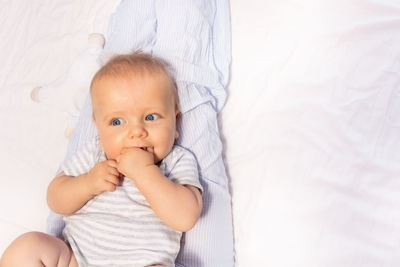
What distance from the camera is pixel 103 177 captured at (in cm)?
94

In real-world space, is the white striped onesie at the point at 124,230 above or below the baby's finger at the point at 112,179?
below

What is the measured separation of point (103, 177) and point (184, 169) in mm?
202

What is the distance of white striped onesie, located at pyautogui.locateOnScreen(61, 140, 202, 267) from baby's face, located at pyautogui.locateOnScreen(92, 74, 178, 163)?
0.09m

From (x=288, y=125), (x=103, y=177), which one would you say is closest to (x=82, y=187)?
(x=103, y=177)

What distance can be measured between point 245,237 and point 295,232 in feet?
0.42

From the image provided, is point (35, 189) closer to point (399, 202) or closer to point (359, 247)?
point (359, 247)

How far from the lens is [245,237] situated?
1.05 meters

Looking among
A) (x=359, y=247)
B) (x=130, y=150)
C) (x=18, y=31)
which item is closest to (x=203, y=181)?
(x=130, y=150)

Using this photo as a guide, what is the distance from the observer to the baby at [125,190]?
918mm

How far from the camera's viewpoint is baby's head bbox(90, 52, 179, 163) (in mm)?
965

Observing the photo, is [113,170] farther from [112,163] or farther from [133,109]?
[133,109]

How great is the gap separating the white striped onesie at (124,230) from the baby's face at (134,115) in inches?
3.5

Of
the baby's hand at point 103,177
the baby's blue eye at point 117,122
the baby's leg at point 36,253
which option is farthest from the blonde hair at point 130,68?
the baby's leg at point 36,253

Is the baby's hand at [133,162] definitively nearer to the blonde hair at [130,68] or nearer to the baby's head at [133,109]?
the baby's head at [133,109]
